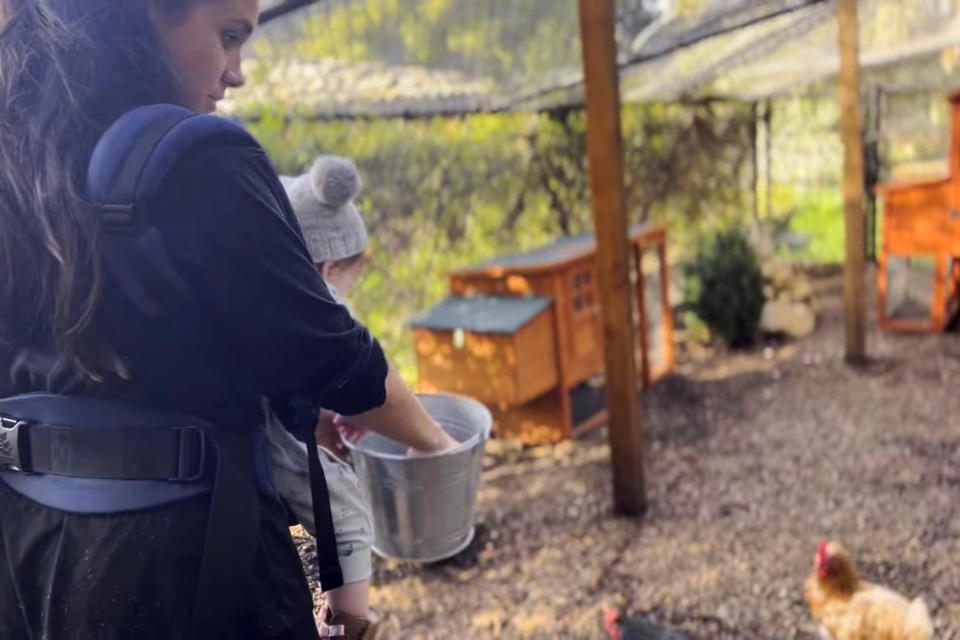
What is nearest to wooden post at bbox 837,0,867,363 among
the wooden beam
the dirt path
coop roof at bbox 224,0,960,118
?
coop roof at bbox 224,0,960,118

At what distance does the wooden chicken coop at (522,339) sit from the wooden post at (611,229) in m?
0.78

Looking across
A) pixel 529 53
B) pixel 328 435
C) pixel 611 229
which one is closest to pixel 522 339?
pixel 611 229

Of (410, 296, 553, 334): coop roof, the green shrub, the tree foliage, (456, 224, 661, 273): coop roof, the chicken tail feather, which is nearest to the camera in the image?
the chicken tail feather

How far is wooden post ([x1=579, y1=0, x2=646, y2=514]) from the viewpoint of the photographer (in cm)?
351

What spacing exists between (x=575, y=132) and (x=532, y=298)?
2.61 metres

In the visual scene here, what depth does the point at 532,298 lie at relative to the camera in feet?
15.9

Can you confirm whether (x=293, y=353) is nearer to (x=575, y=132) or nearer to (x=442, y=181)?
(x=442, y=181)

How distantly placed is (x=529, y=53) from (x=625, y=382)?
595cm

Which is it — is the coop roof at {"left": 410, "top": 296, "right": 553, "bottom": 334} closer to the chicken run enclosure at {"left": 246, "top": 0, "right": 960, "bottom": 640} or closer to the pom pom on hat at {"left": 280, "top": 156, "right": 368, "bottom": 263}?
the chicken run enclosure at {"left": 246, "top": 0, "right": 960, "bottom": 640}

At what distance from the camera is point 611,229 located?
12.0 feet

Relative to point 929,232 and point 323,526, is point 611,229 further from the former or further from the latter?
point 929,232

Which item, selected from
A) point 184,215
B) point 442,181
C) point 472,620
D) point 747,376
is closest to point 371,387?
point 184,215

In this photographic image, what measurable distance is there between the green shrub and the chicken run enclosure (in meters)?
0.21

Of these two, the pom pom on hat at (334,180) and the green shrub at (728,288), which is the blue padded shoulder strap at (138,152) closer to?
the pom pom on hat at (334,180)
